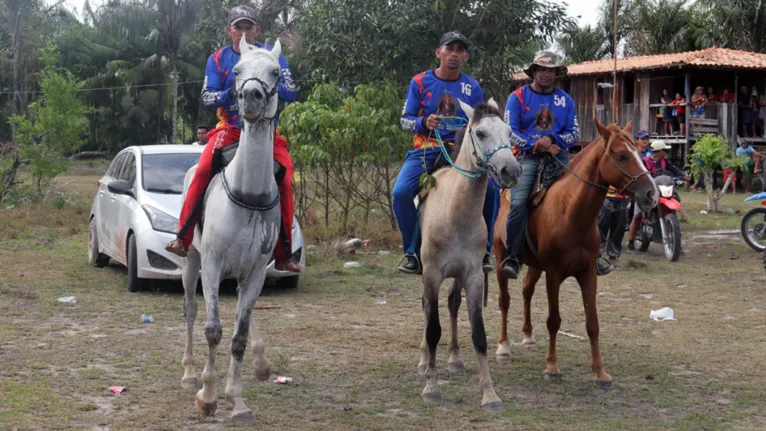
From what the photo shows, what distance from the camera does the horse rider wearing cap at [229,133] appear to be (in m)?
6.03

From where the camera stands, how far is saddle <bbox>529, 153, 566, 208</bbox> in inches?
285

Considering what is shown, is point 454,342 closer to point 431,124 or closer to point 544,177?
point 544,177

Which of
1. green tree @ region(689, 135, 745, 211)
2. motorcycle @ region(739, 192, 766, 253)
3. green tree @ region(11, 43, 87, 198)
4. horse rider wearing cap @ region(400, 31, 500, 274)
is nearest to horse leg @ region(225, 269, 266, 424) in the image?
horse rider wearing cap @ region(400, 31, 500, 274)

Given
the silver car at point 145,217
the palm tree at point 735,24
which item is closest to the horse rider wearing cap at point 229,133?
the silver car at point 145,217

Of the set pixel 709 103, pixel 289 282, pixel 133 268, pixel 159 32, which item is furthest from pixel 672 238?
pixel 159 32

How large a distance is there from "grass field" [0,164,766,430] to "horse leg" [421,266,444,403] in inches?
4.5

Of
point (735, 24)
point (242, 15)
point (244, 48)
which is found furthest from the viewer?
point (735, 24)

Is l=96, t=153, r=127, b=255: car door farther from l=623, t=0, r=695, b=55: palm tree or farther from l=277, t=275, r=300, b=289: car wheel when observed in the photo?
l=623, t=0, r=695, b=55: palm tree

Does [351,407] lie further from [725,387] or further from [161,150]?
[161,150]

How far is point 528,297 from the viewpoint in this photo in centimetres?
771

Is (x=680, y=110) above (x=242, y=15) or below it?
above

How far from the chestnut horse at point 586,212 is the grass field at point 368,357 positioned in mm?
446

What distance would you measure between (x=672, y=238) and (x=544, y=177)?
7.03 m

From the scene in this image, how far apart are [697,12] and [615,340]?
3669 centimetres
